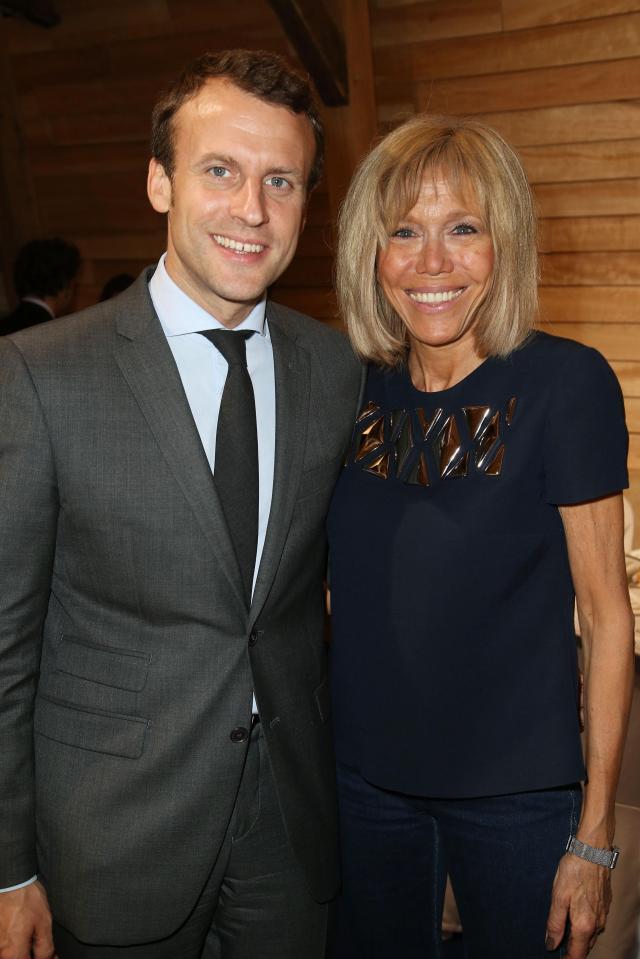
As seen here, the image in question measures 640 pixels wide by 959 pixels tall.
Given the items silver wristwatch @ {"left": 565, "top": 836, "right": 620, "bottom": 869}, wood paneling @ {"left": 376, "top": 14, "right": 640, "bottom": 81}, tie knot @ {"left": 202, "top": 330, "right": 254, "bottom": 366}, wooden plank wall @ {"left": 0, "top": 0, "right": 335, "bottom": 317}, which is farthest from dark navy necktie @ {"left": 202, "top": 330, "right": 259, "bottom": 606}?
wooden plank wall @ {"left": 0, "top": 0, "right": 335, "bottom": 317}

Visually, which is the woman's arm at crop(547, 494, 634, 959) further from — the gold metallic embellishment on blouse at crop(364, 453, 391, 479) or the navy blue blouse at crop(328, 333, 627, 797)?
the gold metallic embellishment on blouse at crop(364, 453, 391, 479)

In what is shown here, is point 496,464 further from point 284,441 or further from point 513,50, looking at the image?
point 513,50

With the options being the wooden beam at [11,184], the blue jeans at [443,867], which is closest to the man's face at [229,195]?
the blue jeans at [443,867]

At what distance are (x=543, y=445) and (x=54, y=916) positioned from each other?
43.7 inches

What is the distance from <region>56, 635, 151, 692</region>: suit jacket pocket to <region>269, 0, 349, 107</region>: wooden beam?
12.9 feet

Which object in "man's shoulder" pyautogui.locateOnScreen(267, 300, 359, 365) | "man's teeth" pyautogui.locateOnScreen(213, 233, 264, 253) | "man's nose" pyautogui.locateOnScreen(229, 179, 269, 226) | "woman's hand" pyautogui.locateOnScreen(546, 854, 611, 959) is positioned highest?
"man's nose" pyautogui.locateOnScreen(229, 179, 269, 226)

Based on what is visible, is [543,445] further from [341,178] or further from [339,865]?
[341,178]

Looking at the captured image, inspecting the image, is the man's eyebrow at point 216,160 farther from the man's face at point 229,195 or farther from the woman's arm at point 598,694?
the woman's arm at point 598,694

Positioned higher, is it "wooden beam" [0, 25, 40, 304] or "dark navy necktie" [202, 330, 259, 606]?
"wooden beam" [0, 25, 40, 304]

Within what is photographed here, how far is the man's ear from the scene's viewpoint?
182 cm

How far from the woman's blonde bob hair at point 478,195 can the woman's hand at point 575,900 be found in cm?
87

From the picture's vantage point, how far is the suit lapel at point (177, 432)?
1604 mm

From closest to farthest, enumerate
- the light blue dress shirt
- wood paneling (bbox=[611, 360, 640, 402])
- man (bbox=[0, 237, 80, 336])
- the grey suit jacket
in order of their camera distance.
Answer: the grey suit jacket, the light blue dress shirt, wood paneling (bbox=[611, 360, 640, 402]), man (bbox=[0, 237, 80, 336])

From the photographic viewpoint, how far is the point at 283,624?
1.73 m
